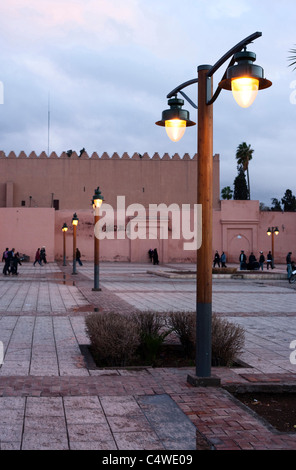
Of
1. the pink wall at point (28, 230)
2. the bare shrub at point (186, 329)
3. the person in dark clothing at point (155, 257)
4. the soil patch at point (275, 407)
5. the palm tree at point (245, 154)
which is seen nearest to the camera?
the soil patch at point (275, 407)

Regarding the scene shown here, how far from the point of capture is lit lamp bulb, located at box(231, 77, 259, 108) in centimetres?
531

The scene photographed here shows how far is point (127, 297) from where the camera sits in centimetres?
1584

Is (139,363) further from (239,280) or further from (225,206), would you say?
(225,206)

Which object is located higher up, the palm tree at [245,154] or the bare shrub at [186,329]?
the palm tree at [245,154]

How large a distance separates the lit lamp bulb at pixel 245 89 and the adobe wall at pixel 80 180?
4371cm

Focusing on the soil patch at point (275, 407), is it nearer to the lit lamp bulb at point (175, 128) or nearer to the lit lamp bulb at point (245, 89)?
the lit lamp bulb at point (245, 89)

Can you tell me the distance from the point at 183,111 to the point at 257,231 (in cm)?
4138

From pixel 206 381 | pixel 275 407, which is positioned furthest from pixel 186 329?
pixel 275 407

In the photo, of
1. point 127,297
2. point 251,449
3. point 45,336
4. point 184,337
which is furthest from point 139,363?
point 127,297

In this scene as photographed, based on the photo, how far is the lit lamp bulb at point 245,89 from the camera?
5.31m

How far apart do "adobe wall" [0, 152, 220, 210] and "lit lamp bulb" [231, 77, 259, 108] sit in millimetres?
43710

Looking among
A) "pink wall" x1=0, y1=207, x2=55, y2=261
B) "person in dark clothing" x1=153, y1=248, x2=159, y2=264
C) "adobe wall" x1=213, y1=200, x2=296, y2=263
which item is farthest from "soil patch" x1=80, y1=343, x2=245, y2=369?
"adobe wall" x1=213, y1=200, x2=296, y2=263

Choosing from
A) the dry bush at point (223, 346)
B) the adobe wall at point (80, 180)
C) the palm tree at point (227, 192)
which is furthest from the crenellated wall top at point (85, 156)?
the dry bush at point (223, 346)

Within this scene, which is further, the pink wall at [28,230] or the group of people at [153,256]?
the pink wall at [28,230]
